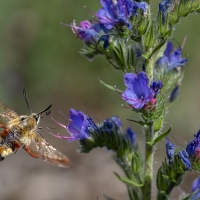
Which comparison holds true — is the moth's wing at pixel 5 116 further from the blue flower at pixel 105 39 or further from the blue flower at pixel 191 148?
the blue flower at pixel 191 148

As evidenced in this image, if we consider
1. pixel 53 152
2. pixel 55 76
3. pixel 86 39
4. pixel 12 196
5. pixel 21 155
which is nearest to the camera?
pixel 53 152

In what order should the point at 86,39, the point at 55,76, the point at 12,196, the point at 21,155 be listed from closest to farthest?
the point at 86,39
the point at 12,196
the point at 21,155
the point at 55,76

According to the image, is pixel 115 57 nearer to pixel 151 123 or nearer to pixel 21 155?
pixel 151 123

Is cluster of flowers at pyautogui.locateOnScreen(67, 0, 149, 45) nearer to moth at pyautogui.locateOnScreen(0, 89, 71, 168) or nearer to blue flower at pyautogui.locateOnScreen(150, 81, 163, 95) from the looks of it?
blue flower at pyautogui.locateOnScreen(150, 81, 163, 95)

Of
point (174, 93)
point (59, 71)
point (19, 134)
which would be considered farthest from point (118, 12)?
point (59, 71)

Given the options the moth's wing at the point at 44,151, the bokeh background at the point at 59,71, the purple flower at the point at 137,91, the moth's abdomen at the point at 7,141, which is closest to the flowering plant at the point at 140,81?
the purple flower at the point at 137,91

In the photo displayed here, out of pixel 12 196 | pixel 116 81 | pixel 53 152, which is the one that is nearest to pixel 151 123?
pixel 53 152
